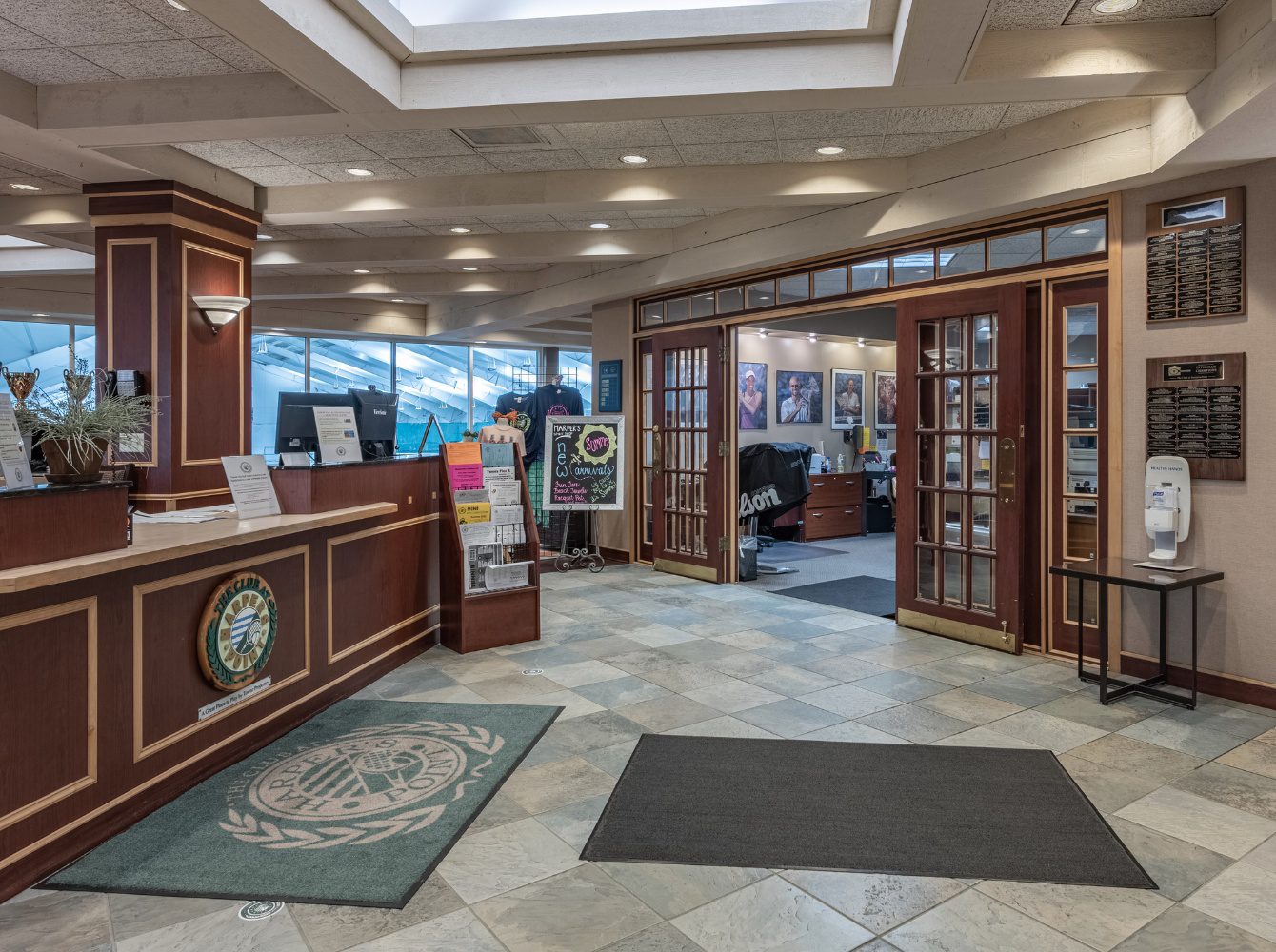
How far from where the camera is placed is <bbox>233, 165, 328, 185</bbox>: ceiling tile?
5.34 meters

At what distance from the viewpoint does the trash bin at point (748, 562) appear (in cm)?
753

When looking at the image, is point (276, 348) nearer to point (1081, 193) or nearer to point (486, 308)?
point (486, 308)

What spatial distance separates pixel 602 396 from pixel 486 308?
2.55 metres

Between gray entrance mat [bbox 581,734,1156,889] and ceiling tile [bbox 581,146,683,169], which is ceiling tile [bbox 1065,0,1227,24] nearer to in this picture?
ceiling tile [bbox 581,146,683,169]

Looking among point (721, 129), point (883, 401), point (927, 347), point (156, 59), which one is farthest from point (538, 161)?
point (883, 401)

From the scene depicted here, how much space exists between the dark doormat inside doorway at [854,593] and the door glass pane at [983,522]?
1120mm

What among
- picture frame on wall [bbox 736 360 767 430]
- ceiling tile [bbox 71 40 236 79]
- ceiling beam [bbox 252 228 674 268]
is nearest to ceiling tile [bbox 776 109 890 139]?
ceiling tile [bbox 71 40 236 79]

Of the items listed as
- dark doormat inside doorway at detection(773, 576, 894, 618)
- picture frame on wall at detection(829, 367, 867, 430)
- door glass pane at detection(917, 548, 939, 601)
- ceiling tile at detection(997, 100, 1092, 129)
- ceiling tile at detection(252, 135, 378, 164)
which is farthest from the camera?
picture frame on wall at detection(829, 367, 867, 430)

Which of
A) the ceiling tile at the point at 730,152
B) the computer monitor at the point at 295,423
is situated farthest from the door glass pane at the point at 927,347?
the computer monitor at the point at 295,423

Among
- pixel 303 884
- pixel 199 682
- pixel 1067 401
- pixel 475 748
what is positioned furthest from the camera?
pixel 1067 401

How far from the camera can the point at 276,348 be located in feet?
36.6

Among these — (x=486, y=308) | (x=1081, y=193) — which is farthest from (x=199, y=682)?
(x=486, y=308)

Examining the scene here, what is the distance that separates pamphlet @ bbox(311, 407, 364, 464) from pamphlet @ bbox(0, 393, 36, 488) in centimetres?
170

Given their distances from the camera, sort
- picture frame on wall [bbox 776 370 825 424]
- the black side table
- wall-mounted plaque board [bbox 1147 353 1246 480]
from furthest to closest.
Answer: picture frame on wall [bbox 776 370 825 424], wall-mounted plaque board [bbox 1147 353 1246 480], the black side table
